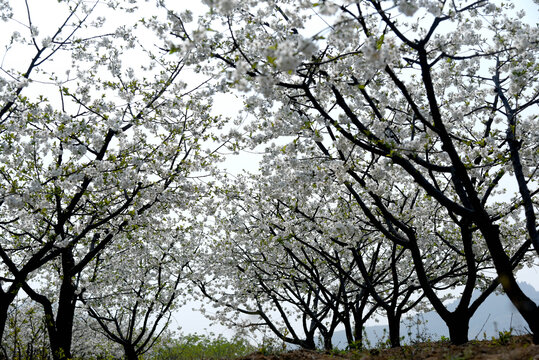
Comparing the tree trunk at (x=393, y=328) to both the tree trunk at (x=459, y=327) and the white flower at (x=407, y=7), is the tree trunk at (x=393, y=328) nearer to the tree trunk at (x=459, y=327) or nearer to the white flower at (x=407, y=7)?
the tree trunk at (x=459, y=327)

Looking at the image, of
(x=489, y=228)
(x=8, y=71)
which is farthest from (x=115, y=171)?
(x=489, y=228)

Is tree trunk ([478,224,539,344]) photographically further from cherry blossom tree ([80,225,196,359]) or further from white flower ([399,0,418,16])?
cherry blossom tree ([80,225,196,359])

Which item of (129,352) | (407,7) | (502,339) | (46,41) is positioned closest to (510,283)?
(502,339)

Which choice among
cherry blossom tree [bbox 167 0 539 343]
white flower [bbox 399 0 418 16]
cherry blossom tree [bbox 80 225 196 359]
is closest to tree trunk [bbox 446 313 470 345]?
cherry blossom tree [bbox 167 0 539 343]

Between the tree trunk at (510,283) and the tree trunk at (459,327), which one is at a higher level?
the tree trunk at (510,283)

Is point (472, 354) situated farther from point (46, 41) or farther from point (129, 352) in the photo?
point (129, 352)

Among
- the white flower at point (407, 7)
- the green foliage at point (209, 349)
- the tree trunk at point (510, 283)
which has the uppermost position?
the white flower at point (407, 7)

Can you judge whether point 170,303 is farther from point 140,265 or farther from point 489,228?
point 489,228

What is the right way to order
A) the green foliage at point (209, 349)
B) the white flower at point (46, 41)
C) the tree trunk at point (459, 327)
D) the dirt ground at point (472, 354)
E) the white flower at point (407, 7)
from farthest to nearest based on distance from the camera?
1. the green foliage at point (209, 349)
2. the white flower at point (46, 41)
3. the tree trunk at point (459, 327)
4. the dirt ground at point (472, 354)
5. the white flower at point (407, 7)

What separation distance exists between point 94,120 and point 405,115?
7886mm

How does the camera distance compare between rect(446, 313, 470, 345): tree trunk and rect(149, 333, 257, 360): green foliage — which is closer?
rect(446, 313, 470, 345): tree trunk

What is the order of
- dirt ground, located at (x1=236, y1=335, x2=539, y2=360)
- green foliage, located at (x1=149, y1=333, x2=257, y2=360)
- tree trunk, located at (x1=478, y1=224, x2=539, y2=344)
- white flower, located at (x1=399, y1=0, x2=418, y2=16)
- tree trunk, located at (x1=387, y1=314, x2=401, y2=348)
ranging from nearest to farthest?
1. white flower, located at (x1=399, y1=0, x2=418, y2=16)
2. dirt ground, located at (x1=236, y1=335, x2=539, y2=360)
3. tree trunk, located at (x1=478, y1=224, x2=539, y2=344)
4. tree trunk, located at (x1=387, y1=314, x2=401, y2=348)
5. green foliage, located at (x1=149, y1=333, x2=257, y2=360)

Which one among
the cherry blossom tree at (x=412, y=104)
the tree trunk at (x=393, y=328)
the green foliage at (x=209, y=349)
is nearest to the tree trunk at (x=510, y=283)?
the cherry blossom tree at (x=412, y=104)

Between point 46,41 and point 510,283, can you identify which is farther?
point 46,41
